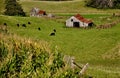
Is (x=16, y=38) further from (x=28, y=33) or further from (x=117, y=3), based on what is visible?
(x=117, y=3)

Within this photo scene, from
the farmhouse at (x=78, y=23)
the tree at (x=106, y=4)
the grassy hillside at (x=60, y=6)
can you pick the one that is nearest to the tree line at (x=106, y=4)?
the tree at (x=106, y=4)

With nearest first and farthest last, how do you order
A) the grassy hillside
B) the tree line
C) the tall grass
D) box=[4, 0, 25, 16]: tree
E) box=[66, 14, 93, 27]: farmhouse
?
the tall grass, box=[66, 14, 93, 27]: farmhouse, box=[4, 0, 25, 16]: tree, the grassy hillside, the tree line

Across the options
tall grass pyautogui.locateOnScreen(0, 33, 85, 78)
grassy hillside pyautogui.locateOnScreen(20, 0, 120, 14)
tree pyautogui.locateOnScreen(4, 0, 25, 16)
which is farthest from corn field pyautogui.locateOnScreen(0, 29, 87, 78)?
grassy hillside pyautogui.locateOnScreen(20, 0, 120, 14)

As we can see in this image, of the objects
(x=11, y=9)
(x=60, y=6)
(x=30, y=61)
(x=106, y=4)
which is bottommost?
(x=60, y=6)

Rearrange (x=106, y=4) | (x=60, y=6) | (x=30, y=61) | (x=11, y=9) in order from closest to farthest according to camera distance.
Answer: (x=30, y=61) < (x=11, y=9) < (x=106, y=4) < (x=60, y=6)

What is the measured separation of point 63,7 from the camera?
478 ft

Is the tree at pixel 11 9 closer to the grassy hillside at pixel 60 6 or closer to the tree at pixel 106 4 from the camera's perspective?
the grassy hillside at pixel 60 6

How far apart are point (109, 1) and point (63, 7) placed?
66.2 ft

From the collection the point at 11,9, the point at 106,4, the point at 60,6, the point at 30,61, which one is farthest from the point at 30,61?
the point at 60,6

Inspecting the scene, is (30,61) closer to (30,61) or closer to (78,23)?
(30,61)

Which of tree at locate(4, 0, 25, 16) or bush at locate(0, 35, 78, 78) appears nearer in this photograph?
bush at locate(0, 35, 78, 78)

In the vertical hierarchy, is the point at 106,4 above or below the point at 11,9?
below

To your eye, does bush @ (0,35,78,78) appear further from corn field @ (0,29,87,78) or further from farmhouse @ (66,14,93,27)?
farmhouse @ (66,14,93,27)

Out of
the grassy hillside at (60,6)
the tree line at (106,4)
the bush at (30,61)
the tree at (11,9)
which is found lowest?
the grassy hillside at (60,6)
